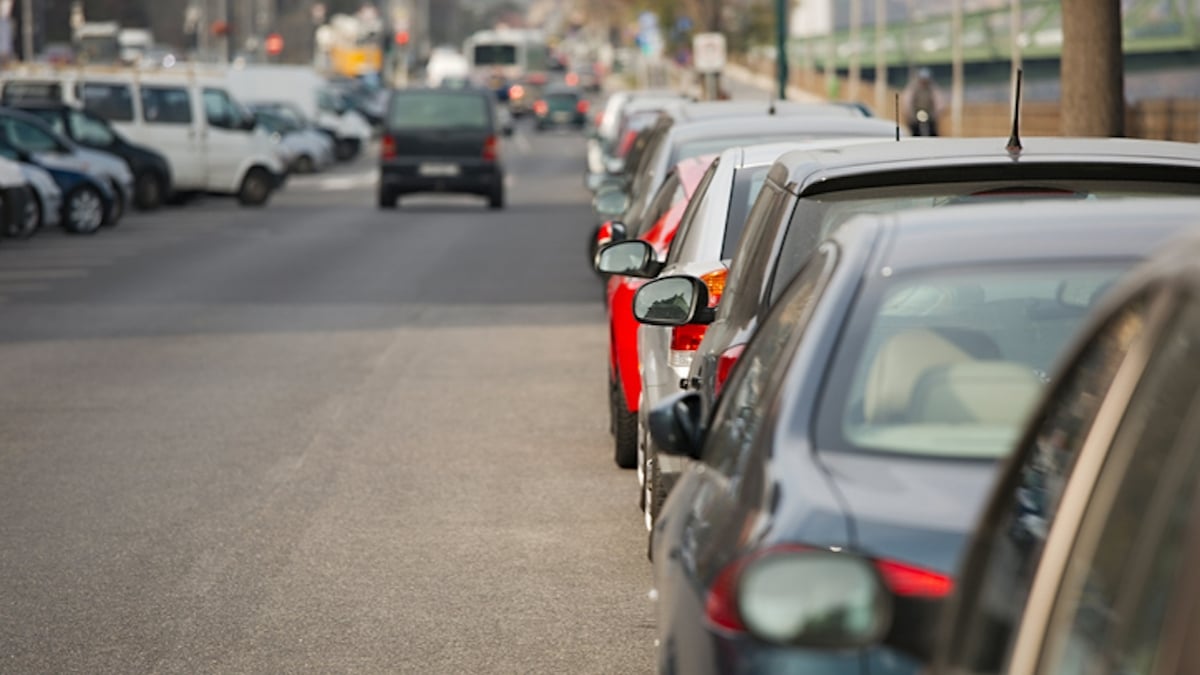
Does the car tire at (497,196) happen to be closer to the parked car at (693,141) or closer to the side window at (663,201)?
the parked car at (693,141)

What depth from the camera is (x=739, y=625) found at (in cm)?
353

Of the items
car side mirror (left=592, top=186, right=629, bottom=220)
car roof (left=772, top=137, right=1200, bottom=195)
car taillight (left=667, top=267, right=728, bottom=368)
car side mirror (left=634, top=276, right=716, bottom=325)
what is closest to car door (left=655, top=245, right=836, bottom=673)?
car roof (left=772, top=137, right=1200, bottom=195)

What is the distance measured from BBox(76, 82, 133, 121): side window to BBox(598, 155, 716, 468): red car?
2648 centimetres

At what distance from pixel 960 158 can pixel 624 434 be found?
4.63 metres

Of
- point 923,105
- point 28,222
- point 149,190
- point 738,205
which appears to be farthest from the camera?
point 923,105

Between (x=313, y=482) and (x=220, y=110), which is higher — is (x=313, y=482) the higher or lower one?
the lower one

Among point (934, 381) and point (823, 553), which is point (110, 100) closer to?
point (934, 381)

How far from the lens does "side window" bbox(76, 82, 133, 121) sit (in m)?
36.8

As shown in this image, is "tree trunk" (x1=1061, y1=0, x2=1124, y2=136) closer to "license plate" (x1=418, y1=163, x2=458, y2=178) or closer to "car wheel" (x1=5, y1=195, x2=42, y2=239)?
"car wheel" (x1=5, y1=195, x2=42, y2=239)

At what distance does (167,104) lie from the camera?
37.1 meters

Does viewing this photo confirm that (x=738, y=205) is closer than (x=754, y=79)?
Yes

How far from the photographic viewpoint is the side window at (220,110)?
37406 millimetres

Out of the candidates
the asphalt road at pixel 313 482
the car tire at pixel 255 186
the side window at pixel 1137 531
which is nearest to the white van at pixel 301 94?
the car tire at pixel 255 186

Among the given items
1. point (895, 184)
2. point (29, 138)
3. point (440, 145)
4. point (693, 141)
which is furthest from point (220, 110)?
point (895, 184)
